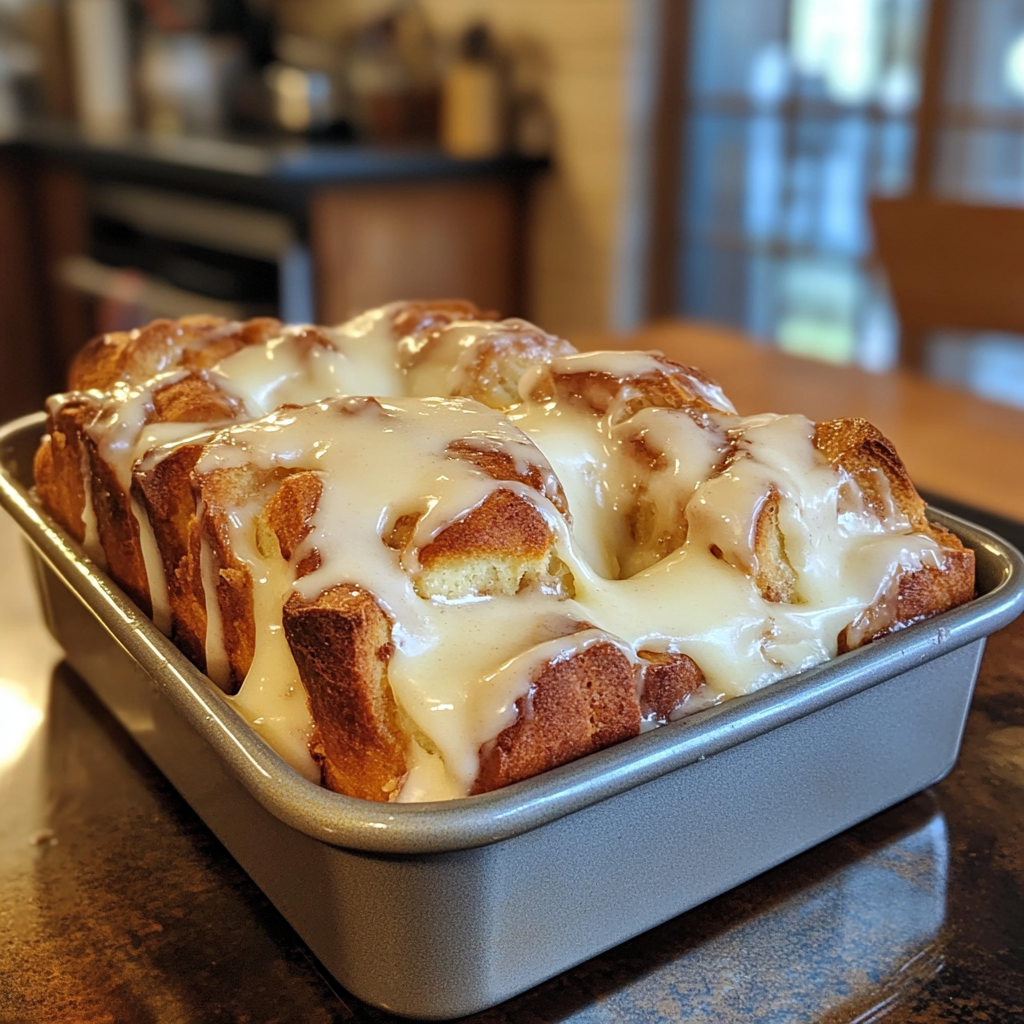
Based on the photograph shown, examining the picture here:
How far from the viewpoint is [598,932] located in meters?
0.53

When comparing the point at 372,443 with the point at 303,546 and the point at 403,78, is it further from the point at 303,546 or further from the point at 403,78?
the point at 403,78

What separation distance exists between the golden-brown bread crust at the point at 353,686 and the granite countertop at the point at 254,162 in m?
2.10

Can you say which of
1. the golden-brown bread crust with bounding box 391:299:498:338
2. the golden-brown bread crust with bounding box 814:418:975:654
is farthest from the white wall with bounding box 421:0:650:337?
the golden-brown bread crust with bounding box 814:418:975:654

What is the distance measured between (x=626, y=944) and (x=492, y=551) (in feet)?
0.65

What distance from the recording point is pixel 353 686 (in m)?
0.51

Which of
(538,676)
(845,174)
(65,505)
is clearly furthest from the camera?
(845,174)

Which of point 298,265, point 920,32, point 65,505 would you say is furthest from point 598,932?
point 920,32

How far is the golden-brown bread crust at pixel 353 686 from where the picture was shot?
0.51m

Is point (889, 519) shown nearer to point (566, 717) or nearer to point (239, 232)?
point (566, 717)

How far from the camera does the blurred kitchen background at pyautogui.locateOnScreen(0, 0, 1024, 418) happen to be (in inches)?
97.5

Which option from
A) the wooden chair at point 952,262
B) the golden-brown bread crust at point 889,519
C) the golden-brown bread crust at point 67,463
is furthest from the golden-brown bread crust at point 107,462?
the wooden chair at point 952,262

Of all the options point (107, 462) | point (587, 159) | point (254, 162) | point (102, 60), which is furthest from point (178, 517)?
point (102, 60)

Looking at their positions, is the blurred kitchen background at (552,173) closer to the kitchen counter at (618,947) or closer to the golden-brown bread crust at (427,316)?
the golden-brown bread crust at (427,316)

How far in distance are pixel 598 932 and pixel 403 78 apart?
9.70 ft
